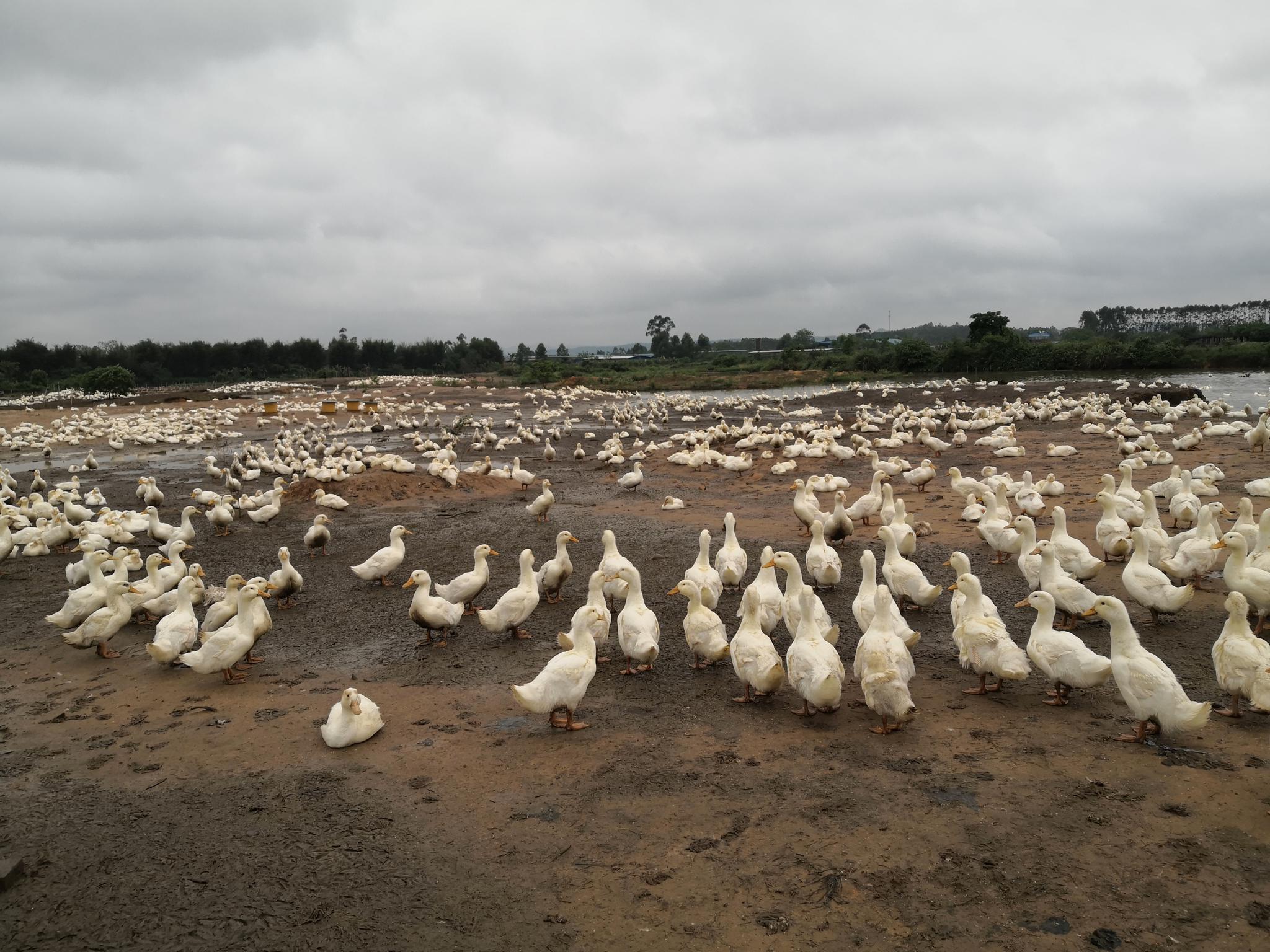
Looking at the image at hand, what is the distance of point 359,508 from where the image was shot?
17.8m

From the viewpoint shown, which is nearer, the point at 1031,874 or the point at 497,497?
the point at 1031,874

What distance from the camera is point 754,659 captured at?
23.3 feet

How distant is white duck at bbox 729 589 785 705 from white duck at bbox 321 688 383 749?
335cm

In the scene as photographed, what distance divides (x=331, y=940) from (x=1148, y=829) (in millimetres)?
5106

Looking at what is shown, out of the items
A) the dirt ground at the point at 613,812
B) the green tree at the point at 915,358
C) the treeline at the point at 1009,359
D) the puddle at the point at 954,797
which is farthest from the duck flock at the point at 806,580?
the green tree at the point at 915,358

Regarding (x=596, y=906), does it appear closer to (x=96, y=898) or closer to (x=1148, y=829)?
(x=96, y=898)

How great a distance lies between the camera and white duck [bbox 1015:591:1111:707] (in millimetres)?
6527

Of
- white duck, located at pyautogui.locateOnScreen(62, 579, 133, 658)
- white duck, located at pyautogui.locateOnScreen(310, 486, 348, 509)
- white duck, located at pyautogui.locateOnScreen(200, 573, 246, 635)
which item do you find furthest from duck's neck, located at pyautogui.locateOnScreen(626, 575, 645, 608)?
white duck, located at pyautogui.locateOnScreen(310, 486, 348, 509)

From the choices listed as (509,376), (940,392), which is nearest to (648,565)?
(940,392)

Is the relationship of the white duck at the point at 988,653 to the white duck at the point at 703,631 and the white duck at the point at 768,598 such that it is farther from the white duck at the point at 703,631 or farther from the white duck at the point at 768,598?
the white duck at the point at 703,631

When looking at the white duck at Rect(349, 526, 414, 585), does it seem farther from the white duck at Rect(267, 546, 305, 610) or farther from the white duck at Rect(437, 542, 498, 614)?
the white duck at Rect(437, 542, 498, 614)

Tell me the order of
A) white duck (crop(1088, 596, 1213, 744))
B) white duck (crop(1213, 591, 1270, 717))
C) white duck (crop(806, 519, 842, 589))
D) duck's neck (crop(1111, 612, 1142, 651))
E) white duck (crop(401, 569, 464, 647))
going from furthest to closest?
1. white duck (crop(806, 519, 842, 589))
2. white duck (crop(401, 569, 464, 647))
3. duck's neck (crop(1111, 612, 1142, 651))
4. white duck (crop(1213, 591, 1270, 717))
5. white duck (crop(1088, 596, 1213, 744))

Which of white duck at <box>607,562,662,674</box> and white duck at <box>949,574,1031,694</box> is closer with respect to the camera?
white duck at <box>949,574,1031,694</box>

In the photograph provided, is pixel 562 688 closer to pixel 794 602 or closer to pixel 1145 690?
pixel 794 602
